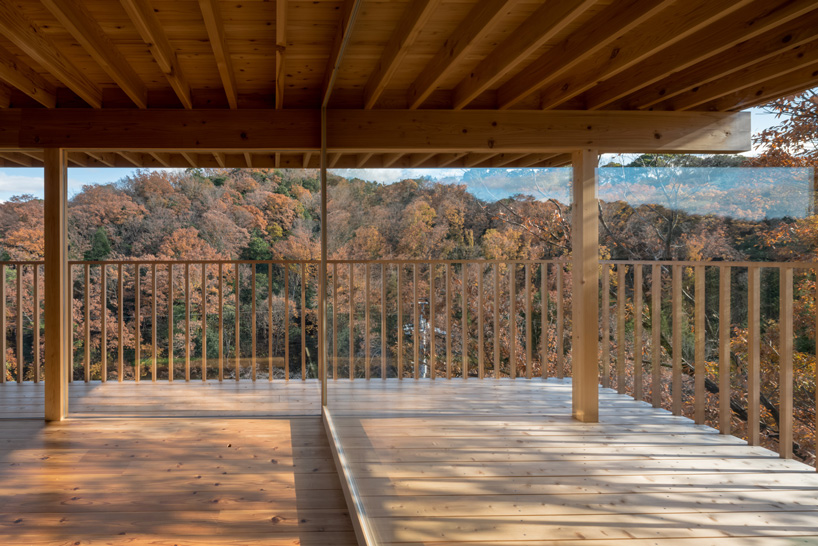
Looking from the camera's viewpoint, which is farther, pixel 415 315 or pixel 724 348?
pixel 415 315

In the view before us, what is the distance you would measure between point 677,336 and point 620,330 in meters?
0.19

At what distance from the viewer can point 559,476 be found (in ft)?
3.09

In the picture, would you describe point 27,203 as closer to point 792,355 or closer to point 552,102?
point 552,102

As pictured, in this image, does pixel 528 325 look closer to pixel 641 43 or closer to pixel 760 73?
pixel 760 73

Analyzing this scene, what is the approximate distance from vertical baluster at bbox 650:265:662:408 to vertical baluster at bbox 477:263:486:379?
53 cm

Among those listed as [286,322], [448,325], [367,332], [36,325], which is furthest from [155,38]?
[36,325]

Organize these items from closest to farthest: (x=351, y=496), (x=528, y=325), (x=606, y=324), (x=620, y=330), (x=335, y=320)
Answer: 1. (x=620, y=330)
2. (x=606, y=324)
3. (x=528, y=325)
4. (x=351, y=496)
5. (x=335, y=320)

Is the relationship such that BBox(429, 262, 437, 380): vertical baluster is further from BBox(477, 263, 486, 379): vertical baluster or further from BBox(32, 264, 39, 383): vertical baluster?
BBox(32, 264, 39, 383): vertical baluster

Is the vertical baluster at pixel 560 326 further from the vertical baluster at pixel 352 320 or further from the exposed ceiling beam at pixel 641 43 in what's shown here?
the vertical baluster at pixel 352 320

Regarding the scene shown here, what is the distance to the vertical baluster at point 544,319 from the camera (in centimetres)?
124

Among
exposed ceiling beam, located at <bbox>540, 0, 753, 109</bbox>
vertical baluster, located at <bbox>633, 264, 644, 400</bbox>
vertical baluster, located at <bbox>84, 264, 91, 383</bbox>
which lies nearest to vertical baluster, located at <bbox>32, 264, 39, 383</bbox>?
vertical baluster, located at <bbox>84, 264, 91, 383</bbox>

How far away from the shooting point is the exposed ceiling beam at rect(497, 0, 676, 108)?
1516 millimetres

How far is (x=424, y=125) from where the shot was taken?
3055 mm

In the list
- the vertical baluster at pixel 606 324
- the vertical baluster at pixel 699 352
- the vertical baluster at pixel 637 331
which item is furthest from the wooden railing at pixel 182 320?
the vertical baluster at pixel 699 352
